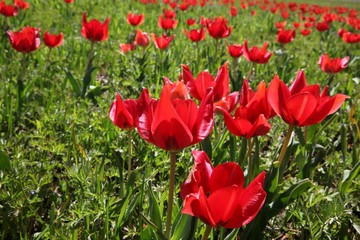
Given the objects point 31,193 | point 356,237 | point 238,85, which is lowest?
point 356,237

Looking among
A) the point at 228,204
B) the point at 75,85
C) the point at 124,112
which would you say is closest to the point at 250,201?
the point at 228,204

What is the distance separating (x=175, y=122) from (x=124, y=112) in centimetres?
49

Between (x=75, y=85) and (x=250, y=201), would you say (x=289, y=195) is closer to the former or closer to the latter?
(x=250, y=201)

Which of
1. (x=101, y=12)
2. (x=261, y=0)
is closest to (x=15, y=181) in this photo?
(x=101, y=12)

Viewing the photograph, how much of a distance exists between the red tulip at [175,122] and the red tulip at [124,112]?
0.34 metres

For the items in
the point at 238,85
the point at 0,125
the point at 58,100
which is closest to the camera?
the point at 0,125

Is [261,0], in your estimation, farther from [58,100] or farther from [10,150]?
[10,150]

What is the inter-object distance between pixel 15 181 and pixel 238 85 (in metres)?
1.94

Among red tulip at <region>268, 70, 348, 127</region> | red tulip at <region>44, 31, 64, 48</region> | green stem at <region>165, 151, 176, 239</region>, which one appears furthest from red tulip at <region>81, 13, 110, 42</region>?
green stem at <region>165, 151, 176, 239</region>

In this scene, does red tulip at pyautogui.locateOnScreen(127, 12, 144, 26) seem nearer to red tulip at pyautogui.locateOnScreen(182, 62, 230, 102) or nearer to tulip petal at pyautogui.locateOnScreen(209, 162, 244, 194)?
red tulip at pyautogui.locateOnScreen(182, 62, 230, 102)

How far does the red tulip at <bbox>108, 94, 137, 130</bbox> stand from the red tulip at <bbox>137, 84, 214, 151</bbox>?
1.12 feet

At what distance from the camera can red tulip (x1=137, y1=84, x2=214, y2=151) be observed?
0.97 m

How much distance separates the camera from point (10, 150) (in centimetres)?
208

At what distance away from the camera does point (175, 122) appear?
974mm
